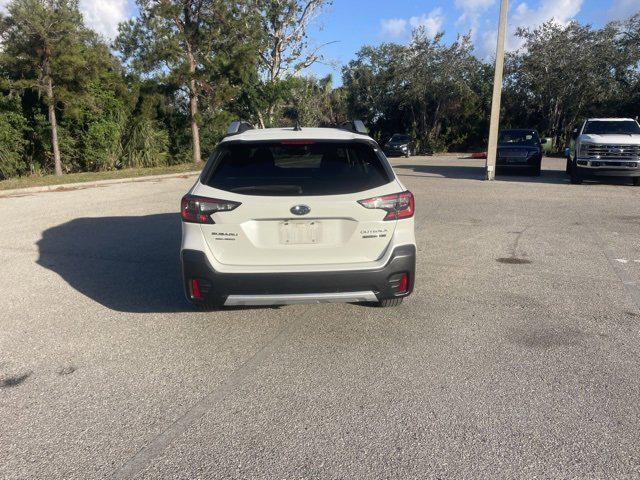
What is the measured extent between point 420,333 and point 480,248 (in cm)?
355

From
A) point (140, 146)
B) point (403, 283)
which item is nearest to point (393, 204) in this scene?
point (403, 283)

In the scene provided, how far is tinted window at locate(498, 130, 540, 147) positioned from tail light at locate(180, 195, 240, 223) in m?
17.4

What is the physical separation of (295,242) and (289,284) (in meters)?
A: 0.33

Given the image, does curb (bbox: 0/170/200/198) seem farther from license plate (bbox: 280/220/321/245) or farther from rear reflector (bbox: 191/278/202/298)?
license plate (bbox: 280/220/321/245)

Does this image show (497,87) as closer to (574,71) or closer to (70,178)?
(70,178)

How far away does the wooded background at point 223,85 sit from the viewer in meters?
18.7

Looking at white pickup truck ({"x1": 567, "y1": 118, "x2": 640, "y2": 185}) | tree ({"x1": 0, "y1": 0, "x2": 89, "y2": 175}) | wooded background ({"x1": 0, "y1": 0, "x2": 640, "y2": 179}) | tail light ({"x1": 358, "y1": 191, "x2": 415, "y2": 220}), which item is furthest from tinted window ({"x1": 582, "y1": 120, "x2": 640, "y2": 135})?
tree ({"x1": 0, "y1": 0, "x2": 89, "y2": 175})

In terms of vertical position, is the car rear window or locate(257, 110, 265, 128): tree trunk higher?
locate(257, 110, 265, 128): tree trunk

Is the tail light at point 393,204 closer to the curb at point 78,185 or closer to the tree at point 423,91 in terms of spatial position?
the curb at point 78,185

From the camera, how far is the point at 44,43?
17.5 m

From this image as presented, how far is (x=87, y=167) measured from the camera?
73.7 feet

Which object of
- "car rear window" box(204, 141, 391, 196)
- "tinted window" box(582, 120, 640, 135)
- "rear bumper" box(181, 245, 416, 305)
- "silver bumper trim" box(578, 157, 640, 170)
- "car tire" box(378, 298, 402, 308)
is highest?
"tinted window" box(582, 120, 640, 135)

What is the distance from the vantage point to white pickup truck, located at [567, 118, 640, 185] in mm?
14906

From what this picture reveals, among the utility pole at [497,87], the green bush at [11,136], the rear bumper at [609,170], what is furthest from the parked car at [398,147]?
the green bush at [11,136]
